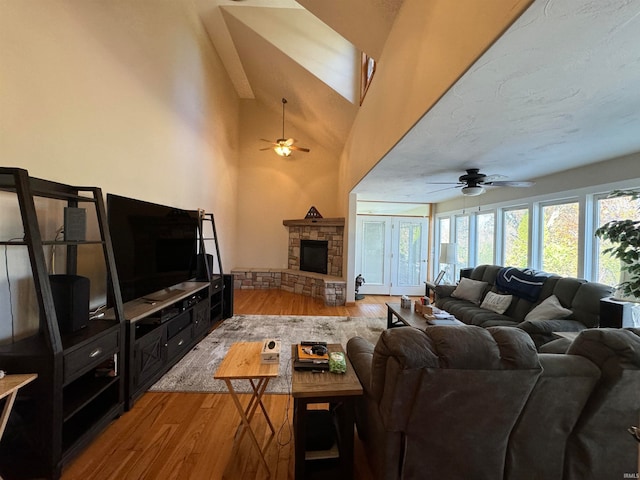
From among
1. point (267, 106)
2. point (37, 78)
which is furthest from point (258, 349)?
point (267, 106)

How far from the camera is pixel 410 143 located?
2.57 m

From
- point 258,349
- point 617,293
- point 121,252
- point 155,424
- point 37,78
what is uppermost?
point 37,78

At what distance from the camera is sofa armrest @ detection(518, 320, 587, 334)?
2.59 metres

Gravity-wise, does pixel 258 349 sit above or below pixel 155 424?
above

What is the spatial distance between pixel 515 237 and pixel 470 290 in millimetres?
1254

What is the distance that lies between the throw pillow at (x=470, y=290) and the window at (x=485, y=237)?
107 centimetres

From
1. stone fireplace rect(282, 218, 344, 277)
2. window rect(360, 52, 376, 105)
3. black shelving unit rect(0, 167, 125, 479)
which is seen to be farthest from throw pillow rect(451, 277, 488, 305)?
black shelving unit rect(0, 167, 125, 479)

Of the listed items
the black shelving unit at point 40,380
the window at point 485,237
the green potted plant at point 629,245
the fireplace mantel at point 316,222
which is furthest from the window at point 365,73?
the black shelving unit at point 40,380

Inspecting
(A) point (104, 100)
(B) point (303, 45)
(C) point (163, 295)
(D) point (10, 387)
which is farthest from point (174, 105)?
(D) point (10, 387)

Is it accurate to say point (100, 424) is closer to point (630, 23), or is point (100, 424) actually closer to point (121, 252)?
point (121, 252)

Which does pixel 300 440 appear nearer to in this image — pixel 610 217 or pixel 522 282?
pixel 522 282

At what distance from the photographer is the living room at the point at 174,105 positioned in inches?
68.8

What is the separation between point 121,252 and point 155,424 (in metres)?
1.39

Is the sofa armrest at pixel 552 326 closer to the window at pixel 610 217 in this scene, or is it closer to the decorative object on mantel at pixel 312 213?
the window at pixel 610 217
